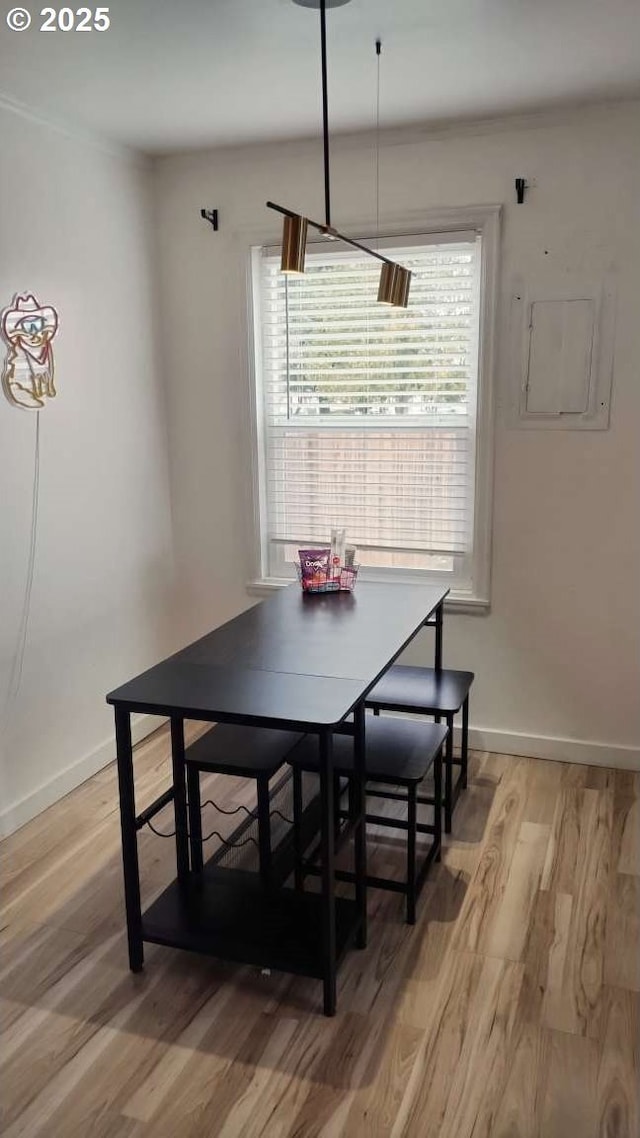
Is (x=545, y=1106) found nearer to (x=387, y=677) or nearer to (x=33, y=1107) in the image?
(x=33, y=1107)

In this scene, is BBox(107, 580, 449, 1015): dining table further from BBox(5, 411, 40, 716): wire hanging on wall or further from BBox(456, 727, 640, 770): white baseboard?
BBox(456, 727, 640, 770): white baseboard

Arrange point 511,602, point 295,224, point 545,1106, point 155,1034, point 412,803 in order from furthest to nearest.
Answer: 1. point 511,602
2. point 412,803
3. point 295,224
4. point 155,1034
5. point 545,1106

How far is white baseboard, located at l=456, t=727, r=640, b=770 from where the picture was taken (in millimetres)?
3543

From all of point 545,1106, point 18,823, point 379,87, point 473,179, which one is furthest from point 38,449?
point 545,1106

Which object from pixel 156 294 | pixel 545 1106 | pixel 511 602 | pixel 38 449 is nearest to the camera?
pixel 545 1106

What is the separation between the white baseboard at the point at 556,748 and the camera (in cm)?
354

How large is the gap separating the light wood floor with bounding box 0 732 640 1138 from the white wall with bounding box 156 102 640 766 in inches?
31.2

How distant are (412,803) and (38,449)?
1853 mm

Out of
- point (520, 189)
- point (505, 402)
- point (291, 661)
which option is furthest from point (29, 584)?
point (520, 189)

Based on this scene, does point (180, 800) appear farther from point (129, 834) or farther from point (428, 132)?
point (428, 132)

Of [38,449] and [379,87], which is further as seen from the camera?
[38,449]

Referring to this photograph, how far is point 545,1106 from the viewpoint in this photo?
1.89m

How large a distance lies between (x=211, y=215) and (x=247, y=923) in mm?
2888

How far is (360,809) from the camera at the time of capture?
234cm
